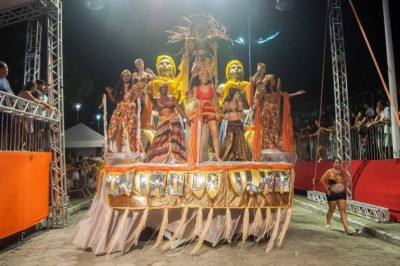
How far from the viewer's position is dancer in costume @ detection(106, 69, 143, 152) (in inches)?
297

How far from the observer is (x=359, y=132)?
37.6 ft

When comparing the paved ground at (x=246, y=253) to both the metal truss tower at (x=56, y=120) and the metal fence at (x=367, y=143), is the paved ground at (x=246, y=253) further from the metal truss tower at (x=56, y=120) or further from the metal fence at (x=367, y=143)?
the metal fence at (x=367, y=143)

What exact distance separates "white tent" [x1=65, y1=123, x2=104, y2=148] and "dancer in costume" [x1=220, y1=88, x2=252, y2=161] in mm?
11645

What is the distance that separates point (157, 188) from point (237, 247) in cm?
174

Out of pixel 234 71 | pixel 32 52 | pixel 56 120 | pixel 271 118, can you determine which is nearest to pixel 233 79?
pixel 234 71

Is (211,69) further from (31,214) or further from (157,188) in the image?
(31,214)

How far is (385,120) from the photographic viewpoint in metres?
10.1

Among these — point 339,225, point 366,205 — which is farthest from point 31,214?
point 366,205

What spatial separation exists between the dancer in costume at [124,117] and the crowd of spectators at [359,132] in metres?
6.32

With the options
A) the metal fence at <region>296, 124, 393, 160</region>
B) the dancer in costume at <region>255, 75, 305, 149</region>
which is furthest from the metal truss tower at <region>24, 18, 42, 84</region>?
the metal fence at <region>296, 124, 393, 160</region>

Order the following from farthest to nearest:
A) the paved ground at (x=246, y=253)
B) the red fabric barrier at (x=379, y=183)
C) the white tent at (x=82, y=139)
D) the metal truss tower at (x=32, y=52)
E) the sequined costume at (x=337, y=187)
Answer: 1. the white tent at (x=82, y=139)
2. the metal truss tower at (x=32, y=52)
3. the red fabric barrier at (x=379, y=183)
4. the sequined costume at (x=337, y=187)
5. the paved ground at (x=246, y=253)

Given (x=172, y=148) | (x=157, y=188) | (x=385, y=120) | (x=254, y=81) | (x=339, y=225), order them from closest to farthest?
(x=157, y=188), (x=172, y=148), (x=254, y=81), (x=339, y=225), (x=385, y=120)

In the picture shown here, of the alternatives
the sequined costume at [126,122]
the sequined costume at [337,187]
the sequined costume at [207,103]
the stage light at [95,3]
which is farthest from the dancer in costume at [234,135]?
the stage light at [95,3]

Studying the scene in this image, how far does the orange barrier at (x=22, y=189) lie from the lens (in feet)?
20.3
